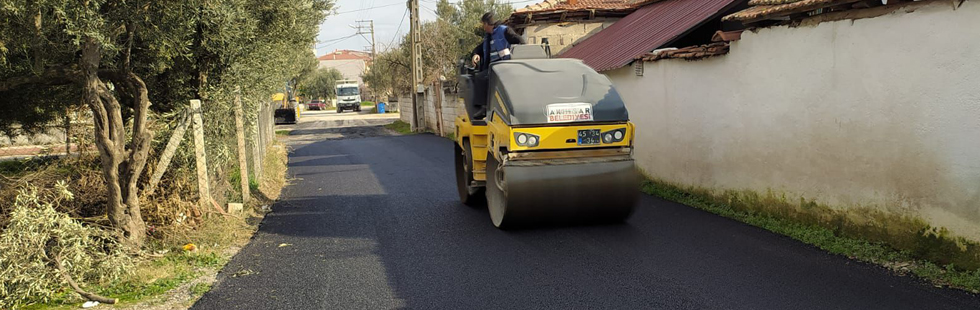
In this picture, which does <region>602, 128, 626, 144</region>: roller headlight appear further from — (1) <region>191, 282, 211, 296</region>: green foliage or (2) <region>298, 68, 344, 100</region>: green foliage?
(2) <region>298, 68, 344, 100</region>: green foliage

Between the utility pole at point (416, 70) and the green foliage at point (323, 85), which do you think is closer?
the utility pole at point (416, 70)

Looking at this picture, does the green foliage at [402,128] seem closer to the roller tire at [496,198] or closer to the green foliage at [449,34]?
the green foliage at [449,34]

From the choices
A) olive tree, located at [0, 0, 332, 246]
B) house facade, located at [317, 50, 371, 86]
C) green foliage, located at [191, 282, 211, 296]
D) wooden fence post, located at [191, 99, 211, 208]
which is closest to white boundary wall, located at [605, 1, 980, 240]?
olive tree, located at [0, 0, 332, 246]

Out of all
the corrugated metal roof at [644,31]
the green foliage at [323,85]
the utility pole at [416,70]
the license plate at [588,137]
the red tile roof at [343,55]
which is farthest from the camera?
the red tile roof at [343,55]

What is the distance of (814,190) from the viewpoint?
6.79m

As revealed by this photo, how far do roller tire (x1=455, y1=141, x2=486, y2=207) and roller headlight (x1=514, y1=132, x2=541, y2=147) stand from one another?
5.80 feet

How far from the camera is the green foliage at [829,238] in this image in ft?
16.8

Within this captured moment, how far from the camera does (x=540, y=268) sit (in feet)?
19.0

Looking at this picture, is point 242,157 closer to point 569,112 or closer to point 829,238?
point 569,112

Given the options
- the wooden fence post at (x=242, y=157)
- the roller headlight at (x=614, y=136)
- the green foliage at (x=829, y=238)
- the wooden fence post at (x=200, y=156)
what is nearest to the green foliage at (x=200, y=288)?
the wooden fence post at (x=200, y=156)

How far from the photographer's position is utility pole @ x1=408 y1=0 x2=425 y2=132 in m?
25.8

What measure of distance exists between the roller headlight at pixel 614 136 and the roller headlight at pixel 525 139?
72cm

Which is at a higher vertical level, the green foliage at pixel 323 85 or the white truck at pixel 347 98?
the green foliage at pixel 323 85

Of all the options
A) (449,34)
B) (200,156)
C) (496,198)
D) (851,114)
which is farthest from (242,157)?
(449,34)
